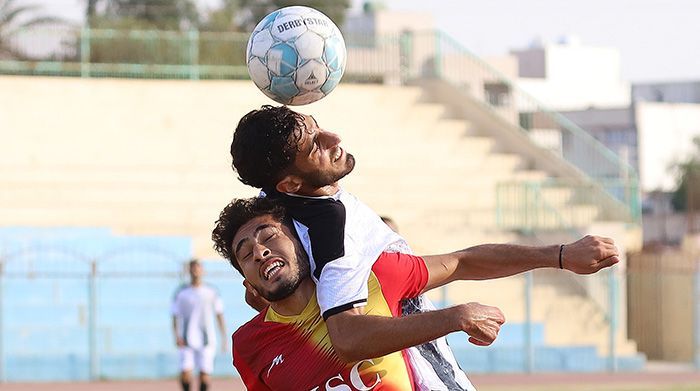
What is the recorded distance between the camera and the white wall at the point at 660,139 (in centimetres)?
6600

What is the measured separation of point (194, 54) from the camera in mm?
27078

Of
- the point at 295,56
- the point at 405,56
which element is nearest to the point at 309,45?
the point at 295,56

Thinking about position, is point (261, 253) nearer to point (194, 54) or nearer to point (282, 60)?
point (282, 60)

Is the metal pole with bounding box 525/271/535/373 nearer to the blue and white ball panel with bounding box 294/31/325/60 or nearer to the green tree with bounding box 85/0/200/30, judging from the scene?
the blue and white ball panel with bounding box 294/31/325/60

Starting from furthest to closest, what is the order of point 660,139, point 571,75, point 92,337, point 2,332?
point 571,75 → point 660,139 → point 92,337 → point 2,332

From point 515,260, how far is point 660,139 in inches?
2481

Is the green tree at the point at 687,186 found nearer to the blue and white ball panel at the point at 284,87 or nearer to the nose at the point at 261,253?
the blue and white ball panel at the point at 284,87

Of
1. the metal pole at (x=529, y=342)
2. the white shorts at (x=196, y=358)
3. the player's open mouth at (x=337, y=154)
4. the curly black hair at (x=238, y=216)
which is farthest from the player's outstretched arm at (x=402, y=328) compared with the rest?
the metal pole at (x=529, y=342)

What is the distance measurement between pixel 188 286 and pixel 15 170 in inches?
346

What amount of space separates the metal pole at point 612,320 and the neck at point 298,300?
16.7 metres

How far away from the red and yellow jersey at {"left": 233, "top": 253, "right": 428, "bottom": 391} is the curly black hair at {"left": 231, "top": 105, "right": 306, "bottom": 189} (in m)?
0.48

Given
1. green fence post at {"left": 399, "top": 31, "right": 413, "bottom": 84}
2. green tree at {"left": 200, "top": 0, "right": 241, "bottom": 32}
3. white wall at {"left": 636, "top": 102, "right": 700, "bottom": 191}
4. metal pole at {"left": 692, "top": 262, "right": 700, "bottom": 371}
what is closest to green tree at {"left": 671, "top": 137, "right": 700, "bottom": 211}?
white wall at {"left": 636, "top": 102, "right": 700, "bottom": 191}

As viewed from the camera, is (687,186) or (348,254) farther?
(687,186)

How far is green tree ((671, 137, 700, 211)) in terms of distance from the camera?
6016 centimetres
